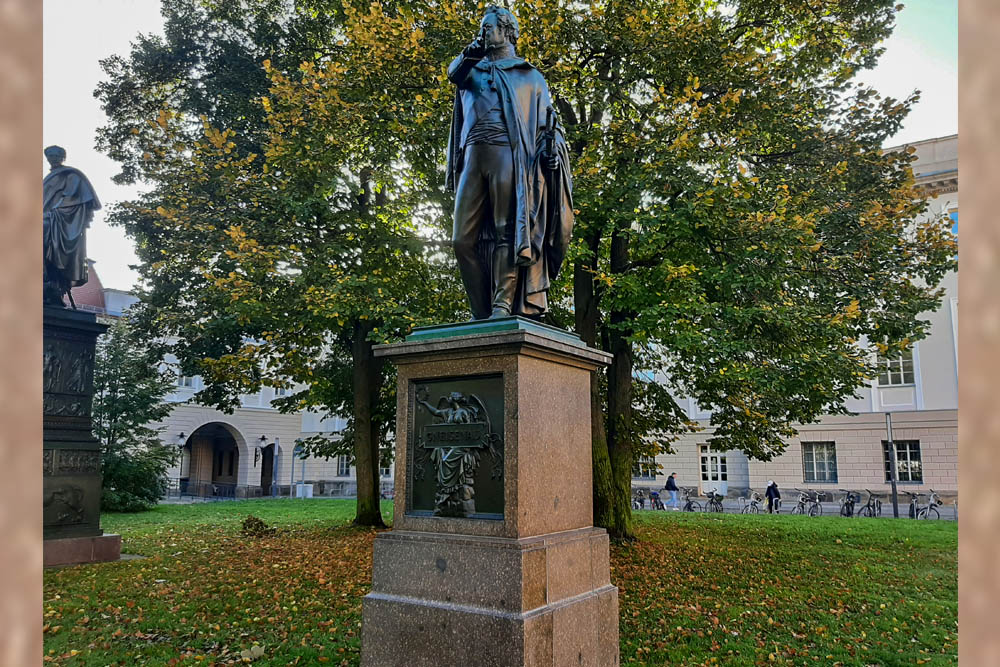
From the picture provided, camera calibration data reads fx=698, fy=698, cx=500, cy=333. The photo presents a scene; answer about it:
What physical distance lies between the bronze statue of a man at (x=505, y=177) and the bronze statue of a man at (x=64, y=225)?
8.63m

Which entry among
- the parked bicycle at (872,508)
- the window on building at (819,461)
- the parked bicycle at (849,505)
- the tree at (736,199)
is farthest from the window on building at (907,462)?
the tree at (736,199)

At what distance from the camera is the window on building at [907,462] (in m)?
27.8

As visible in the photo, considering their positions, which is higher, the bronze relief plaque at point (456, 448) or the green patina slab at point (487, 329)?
the green patina slab at point (487, 329)

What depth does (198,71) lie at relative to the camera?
1777cm

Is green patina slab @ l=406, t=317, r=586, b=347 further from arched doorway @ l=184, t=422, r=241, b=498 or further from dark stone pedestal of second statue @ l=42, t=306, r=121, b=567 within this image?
arched doorway @ l=184, t=422, r=241, b=498

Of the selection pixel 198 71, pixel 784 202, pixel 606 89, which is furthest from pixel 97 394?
pixel 784 202

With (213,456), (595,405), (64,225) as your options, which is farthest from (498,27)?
(213,456)

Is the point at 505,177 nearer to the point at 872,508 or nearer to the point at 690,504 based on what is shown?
the point at 872,508

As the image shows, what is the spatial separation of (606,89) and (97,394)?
20672 mm

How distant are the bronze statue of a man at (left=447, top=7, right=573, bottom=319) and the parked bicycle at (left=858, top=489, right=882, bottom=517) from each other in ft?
77.1

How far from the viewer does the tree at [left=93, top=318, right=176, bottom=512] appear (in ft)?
76.6

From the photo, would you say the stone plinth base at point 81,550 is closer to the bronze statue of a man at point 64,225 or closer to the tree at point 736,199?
the bronze statue of a man at point 64,225

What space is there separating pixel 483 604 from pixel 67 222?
10.5 metres

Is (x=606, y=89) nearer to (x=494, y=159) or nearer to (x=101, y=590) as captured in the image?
(x=494, y=159)
